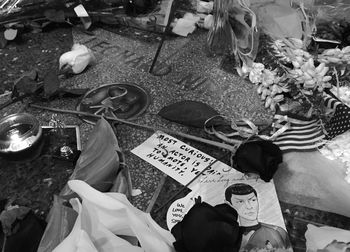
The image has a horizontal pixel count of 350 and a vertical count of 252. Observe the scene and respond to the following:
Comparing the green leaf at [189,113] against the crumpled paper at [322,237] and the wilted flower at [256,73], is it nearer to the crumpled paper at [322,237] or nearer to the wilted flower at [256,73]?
the wilted flower at [256,73]

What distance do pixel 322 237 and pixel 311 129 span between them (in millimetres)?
289

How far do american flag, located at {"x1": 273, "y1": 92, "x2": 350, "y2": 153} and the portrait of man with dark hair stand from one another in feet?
0.46

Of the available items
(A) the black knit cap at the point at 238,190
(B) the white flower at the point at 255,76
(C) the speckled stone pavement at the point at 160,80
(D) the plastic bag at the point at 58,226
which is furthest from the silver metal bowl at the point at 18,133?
(B) the white flower at the point at 255,76

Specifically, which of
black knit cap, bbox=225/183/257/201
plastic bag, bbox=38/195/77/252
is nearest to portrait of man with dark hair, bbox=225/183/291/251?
black knit cap, bbox=225/183/257/201

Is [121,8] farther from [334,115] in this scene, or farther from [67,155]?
[334,115]

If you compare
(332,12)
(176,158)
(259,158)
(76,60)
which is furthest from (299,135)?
(76,60)

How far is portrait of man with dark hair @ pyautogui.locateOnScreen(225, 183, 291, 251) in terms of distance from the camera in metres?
0.53

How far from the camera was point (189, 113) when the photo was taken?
80 cm

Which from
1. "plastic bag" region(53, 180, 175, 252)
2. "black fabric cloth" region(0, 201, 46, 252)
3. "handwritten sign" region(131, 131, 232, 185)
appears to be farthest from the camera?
"handwritten sign" region(131, 131, 232, 185)

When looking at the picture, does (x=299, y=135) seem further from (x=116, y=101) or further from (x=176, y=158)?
(x=116, y=101)

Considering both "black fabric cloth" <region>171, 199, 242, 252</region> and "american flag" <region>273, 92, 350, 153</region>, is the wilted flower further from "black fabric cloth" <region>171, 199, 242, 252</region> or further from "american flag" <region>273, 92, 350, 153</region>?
"black fabric cloth" <region>171, 199, 242, 252</region>

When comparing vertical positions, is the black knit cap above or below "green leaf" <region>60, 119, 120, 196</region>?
below

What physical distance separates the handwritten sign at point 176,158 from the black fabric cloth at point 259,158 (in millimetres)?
44

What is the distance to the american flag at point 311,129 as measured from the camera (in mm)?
688
